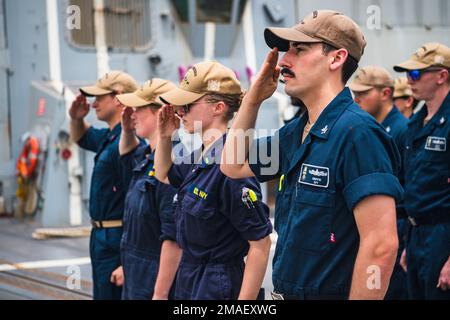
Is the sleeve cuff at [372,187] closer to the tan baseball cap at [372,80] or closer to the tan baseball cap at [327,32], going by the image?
the tan baseball cap at [327,32]

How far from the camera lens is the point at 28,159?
828 cm

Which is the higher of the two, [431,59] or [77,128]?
[431,59]

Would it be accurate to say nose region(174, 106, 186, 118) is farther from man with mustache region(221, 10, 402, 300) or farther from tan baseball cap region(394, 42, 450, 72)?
tan baseball cap region(394, 42, 450, 72)

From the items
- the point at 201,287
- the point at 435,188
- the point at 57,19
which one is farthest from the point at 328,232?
the point at 57,19

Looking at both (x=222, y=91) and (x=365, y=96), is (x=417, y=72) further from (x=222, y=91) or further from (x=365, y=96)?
(x=222, y=91)

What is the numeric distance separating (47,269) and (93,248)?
7.62 ft

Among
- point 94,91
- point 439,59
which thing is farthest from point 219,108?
point 94,91

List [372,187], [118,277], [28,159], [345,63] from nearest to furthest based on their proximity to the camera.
Answer: 1. [372,187]
2. [345,63]
3. [118,277]
4. [28,159]

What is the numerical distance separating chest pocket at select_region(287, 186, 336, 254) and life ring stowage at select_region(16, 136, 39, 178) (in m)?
6.44

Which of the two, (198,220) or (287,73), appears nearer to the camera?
(287,73)

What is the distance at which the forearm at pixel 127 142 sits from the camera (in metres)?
4.33

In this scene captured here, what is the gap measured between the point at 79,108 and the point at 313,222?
10.3 ft

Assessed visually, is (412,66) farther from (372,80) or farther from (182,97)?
(182,97)

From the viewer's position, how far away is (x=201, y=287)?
3.02 metres
